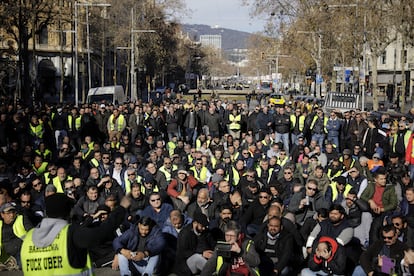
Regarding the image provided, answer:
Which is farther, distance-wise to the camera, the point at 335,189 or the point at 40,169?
the point at 40,169

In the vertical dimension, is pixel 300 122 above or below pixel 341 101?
below

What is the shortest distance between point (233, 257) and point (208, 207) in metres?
3.21

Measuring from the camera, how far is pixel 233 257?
21.8ft

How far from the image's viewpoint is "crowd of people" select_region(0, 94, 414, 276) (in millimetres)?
6223

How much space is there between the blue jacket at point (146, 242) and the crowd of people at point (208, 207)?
0.01 metres

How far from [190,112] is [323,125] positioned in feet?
14.6

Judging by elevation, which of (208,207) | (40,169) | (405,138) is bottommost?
(208,207)

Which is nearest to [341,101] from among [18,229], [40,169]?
[40,169]

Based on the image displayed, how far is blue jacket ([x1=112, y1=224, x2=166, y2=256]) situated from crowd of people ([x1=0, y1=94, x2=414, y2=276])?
0.01 m

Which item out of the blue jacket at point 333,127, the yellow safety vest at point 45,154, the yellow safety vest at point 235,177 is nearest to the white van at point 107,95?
the blue jacket at point 333,127

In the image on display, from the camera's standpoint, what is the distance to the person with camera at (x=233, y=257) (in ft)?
21.4

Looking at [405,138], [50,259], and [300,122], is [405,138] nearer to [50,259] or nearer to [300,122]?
[300,122]

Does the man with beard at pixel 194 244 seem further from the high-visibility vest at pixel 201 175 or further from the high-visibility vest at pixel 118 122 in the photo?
the high-visibility vest at pixel 118 122

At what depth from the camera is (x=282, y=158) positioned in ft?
45.5
